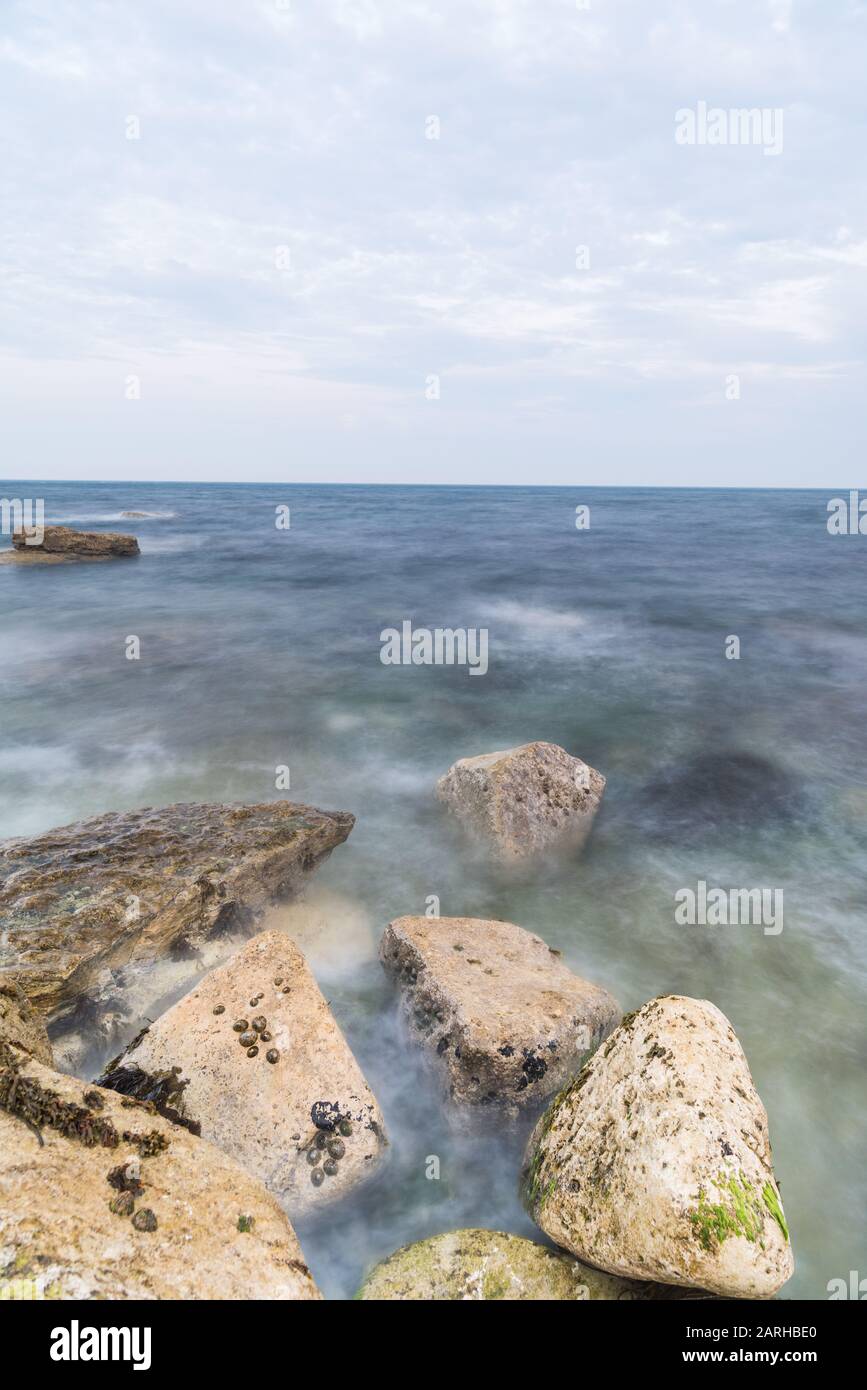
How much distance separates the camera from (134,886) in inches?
289

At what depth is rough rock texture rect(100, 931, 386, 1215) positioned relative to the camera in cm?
538

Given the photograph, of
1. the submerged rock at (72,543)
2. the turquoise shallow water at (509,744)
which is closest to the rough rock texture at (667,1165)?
the turquoise shallow water at (509,744)

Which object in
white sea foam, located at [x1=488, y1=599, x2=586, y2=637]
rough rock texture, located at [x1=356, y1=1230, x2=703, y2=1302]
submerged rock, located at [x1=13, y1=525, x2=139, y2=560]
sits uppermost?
submerged rock, located at [x1=13, y1=525, x2=139, y2=560]

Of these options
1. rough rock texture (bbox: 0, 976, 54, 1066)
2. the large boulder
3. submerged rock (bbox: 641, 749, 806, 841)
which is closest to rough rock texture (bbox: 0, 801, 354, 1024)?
the large boulder

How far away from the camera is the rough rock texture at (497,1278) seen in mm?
4430

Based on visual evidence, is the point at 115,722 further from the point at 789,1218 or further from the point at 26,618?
the point at 789,1218

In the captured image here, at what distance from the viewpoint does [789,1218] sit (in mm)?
5629

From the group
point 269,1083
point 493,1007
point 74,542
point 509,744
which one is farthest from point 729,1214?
point 74,542

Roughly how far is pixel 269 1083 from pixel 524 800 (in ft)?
18.2

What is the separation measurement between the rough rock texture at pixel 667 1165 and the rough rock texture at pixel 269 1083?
1.48m

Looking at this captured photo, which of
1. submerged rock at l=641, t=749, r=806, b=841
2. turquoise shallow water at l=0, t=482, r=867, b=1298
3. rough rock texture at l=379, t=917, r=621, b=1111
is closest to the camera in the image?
rough rock texture at l=379, t=917, r=621, b=1111

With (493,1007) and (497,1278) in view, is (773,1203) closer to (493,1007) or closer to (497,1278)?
(497,1278)

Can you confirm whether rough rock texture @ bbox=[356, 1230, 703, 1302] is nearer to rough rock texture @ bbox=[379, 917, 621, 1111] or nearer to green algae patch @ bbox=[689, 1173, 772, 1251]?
green algae patch @ bbox=[689, 1173, 772, 1251]

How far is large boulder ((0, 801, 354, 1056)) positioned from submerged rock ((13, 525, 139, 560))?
2879 cm
